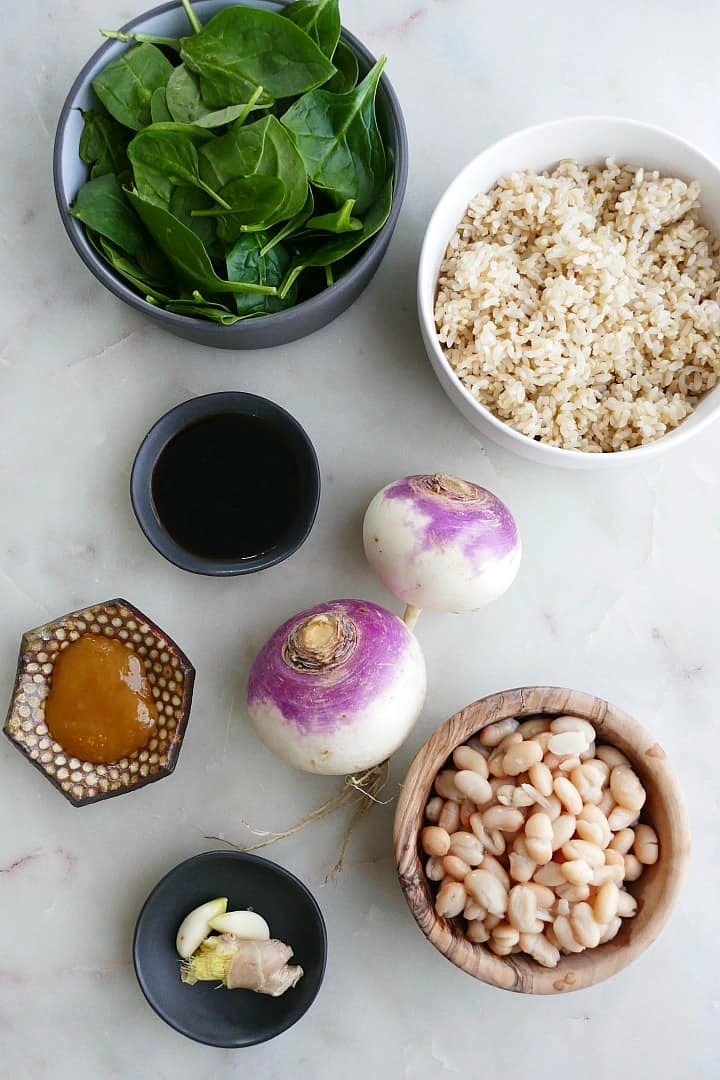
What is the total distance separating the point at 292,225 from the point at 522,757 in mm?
711

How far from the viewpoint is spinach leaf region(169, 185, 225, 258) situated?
1.11m

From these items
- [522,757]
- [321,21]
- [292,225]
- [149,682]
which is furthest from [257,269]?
[522,757]

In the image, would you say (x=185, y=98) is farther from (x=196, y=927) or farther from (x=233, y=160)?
(x=196, y=927)

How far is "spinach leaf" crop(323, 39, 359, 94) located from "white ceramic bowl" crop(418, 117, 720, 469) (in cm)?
18

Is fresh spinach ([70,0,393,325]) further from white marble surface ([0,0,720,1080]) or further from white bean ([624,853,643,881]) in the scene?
white bean ([624,853,643,881])

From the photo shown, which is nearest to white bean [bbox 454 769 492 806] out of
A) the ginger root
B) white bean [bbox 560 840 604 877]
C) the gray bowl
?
white bean [bbox 560 840 604 877]

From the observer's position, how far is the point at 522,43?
1354mm

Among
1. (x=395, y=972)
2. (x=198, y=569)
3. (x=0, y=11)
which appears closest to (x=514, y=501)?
(x=198, y=569)

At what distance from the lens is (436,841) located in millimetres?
1139

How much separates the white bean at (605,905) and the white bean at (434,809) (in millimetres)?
215

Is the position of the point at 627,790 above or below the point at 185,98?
below

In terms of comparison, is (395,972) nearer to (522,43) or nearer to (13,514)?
(13,514)

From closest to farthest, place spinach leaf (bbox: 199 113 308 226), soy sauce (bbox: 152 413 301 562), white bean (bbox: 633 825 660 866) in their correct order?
spinach leaf (bbox: 199 113 308 226)
white bean (bbox: 633 825 660 866)
soy sauce (bbox: 152 413 301 562)

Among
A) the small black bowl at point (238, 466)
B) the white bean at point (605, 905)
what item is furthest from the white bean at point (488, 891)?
the small black bowl at point (238, 466)
